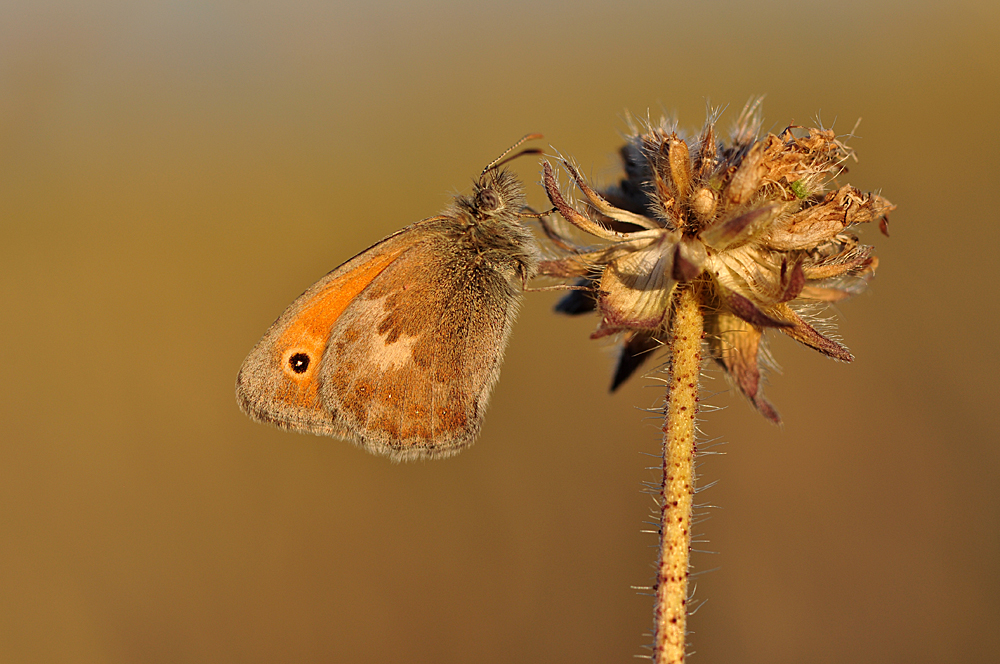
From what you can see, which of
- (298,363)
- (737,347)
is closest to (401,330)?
(298,363)

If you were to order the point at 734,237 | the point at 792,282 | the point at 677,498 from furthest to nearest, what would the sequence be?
the point at 734,237 → the point at 792,282 → the point at 677,498

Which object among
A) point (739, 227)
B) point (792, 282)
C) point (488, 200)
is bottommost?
point (792, 282)

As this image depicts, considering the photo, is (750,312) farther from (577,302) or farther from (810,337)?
(577,302)

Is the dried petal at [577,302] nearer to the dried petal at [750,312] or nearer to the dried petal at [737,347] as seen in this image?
the dried petal at [737,347]

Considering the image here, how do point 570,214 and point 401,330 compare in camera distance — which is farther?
point 401,330

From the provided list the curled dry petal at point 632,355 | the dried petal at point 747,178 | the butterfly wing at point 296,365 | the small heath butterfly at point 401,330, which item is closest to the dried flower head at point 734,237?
the dried petal at point 747,178

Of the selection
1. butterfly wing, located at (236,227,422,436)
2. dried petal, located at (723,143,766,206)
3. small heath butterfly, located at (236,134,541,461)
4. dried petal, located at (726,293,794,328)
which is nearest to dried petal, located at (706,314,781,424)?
dried petal, located at (726,293,794,328)
